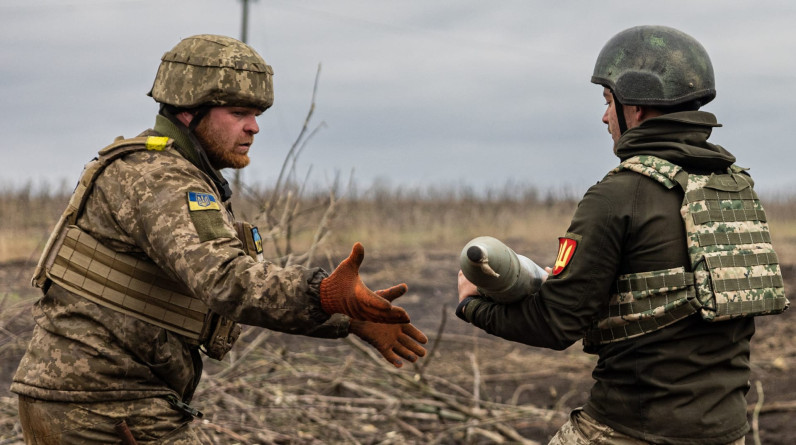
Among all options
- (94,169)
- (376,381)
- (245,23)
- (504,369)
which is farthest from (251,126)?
(245,23)

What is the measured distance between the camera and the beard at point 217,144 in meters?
3.59

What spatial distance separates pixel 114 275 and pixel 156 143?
53 centimetres

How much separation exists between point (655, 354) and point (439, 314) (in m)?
9.37

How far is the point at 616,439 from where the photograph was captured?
10.9 ft

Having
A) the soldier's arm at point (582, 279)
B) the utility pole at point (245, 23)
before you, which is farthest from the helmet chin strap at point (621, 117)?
the utility pole at point (245, 23)

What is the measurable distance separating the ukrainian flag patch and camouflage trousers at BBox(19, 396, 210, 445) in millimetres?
818

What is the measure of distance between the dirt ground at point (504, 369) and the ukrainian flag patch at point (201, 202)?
133 inches

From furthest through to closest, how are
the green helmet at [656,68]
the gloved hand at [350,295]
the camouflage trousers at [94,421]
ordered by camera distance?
1. the green helmet at [656,68]
2. the camouflage trousers at [94,421]
3. the gloved hand at [350,295]

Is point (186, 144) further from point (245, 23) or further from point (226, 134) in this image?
point (245, 23)

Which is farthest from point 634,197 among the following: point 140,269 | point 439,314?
point 439,314

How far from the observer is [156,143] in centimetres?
336

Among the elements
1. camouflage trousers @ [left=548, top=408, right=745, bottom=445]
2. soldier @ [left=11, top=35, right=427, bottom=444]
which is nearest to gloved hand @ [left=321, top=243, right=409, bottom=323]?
soldier @ [left=11, top=35, right=427, bottom=444]

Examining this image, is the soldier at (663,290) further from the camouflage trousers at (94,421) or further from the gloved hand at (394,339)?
the camouflage trousers at (94,421)

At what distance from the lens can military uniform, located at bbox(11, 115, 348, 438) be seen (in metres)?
2.95
